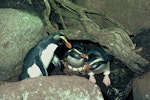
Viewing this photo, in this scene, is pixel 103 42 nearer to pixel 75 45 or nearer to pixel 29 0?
pixel 75 45

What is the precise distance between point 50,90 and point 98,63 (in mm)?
1554

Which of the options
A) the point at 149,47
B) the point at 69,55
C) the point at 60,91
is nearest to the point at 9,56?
the point at 69,55

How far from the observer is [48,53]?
4293 millimetres

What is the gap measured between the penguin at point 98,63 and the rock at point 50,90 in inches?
53.8

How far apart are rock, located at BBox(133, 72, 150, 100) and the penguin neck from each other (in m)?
1.19

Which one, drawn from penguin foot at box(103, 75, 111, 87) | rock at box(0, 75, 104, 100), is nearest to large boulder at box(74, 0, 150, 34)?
penguin foot at box(103, 75, 111, 87)

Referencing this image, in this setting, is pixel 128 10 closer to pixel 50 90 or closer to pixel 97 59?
pixel 97 59

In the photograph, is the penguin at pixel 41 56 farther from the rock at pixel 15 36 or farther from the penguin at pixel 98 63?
the penguin at pixel 98 63

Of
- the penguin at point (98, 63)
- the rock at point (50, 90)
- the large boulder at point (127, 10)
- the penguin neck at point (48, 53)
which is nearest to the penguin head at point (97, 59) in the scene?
the penguin at point (98, 63)

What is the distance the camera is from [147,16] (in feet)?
15.9

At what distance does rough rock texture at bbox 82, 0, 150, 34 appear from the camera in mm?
4785

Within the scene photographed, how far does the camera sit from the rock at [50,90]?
9.57 ft

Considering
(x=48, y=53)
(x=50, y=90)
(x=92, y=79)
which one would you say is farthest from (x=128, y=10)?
(x=50, y=90)

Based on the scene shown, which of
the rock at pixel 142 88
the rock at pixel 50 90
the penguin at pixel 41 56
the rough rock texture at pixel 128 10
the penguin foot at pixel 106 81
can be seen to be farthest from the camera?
the rough rock texture at pixel 128 10
